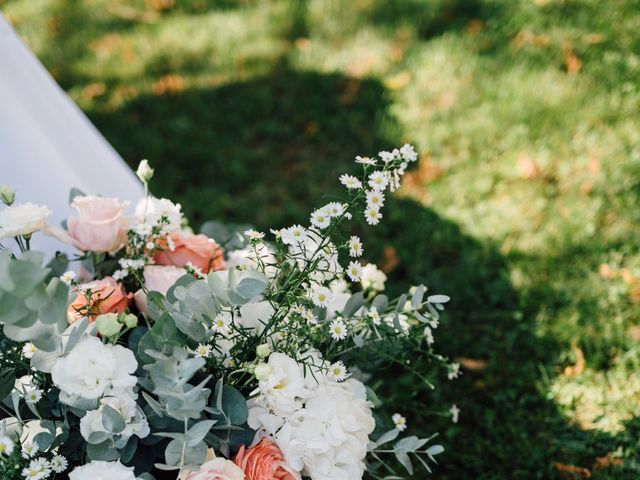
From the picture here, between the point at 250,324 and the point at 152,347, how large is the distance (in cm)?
20

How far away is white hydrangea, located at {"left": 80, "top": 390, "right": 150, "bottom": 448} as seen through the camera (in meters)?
1.14

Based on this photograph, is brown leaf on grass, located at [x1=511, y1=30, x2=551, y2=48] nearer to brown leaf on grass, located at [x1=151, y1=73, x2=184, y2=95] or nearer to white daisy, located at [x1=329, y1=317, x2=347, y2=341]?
brown leaf on grass, located at [x1=151, y1=73, x2=184, y2=95]

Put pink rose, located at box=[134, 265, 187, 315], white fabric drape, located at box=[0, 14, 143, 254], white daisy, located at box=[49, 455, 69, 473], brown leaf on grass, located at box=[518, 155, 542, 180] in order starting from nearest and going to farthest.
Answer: white daisy, located at box=[49, 455, 69, 473]
pink rose, located at box=[134, 265, 187, 315]
white fabric drape, located at box=[0, 14, 143, 254]
brown leaf on grass, located at box=[518, 155, 542, 180]

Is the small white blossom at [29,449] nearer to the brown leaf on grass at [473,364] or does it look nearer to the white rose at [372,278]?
the white rose at [372,278]

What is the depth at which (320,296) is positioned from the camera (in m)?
1.28

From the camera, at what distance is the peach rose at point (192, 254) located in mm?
1549

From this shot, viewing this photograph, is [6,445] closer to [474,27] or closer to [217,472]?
[217,472]

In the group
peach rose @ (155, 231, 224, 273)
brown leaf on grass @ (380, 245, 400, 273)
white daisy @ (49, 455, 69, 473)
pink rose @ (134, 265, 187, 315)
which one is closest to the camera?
white daisy @ (49, 455, 69, 473)

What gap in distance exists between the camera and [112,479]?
1.07 metres

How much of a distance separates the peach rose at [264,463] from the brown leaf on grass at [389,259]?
1512mm

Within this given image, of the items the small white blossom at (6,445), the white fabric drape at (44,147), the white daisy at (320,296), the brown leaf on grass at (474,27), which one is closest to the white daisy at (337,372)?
the white daisy at (320,296)

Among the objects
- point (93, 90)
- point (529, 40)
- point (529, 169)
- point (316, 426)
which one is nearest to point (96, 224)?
point (316, 426)

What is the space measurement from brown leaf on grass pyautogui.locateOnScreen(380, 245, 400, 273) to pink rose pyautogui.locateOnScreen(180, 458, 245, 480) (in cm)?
160

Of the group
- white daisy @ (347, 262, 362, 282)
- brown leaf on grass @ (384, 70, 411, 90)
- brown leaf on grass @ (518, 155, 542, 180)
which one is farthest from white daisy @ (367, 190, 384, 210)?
brown leaf on grass @ (384, 70, 411, 90)
